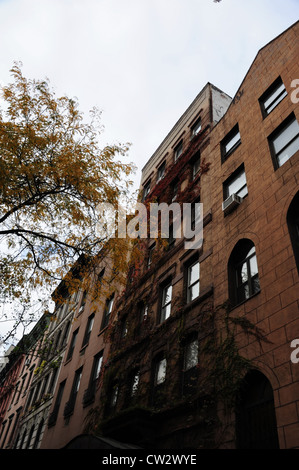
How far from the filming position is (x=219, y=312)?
11.4 m

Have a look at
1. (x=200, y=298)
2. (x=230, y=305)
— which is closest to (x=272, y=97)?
(x=200, y=298)

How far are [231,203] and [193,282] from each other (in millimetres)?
3659

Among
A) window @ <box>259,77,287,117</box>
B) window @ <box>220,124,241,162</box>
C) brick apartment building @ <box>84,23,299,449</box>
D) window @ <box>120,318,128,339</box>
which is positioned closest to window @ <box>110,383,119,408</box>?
brick apartment building @ <box>84,23,299,449</box>

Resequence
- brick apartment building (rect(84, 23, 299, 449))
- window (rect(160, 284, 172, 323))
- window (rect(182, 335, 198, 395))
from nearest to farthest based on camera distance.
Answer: brick apartment building (rect(84, 23, 299, 449)), window (rect(182, 335, 198, 395)), window (rect(160, 284, 172, 323))

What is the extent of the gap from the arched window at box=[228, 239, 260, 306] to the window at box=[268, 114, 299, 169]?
310 centimetres

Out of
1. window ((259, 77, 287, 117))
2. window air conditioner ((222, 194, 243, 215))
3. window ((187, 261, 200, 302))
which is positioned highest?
window ((259, 77, 287, 117))

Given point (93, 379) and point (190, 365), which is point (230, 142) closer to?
point (190, 365)

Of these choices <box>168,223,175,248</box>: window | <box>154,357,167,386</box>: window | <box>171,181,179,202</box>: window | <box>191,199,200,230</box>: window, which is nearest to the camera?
<box>154,357,167,386</box>: window

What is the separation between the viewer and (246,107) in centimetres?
1588

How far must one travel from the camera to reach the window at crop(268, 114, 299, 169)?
11742 millimetres

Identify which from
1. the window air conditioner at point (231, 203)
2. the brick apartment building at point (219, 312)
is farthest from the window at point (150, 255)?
the window air conditioner at point (231, 203)

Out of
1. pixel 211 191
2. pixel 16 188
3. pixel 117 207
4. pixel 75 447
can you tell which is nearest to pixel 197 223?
pixel 211 191

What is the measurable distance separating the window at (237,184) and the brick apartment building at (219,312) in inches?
2.3

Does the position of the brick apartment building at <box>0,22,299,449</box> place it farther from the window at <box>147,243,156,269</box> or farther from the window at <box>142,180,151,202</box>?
the window at <box>142,180,151,202</box>
